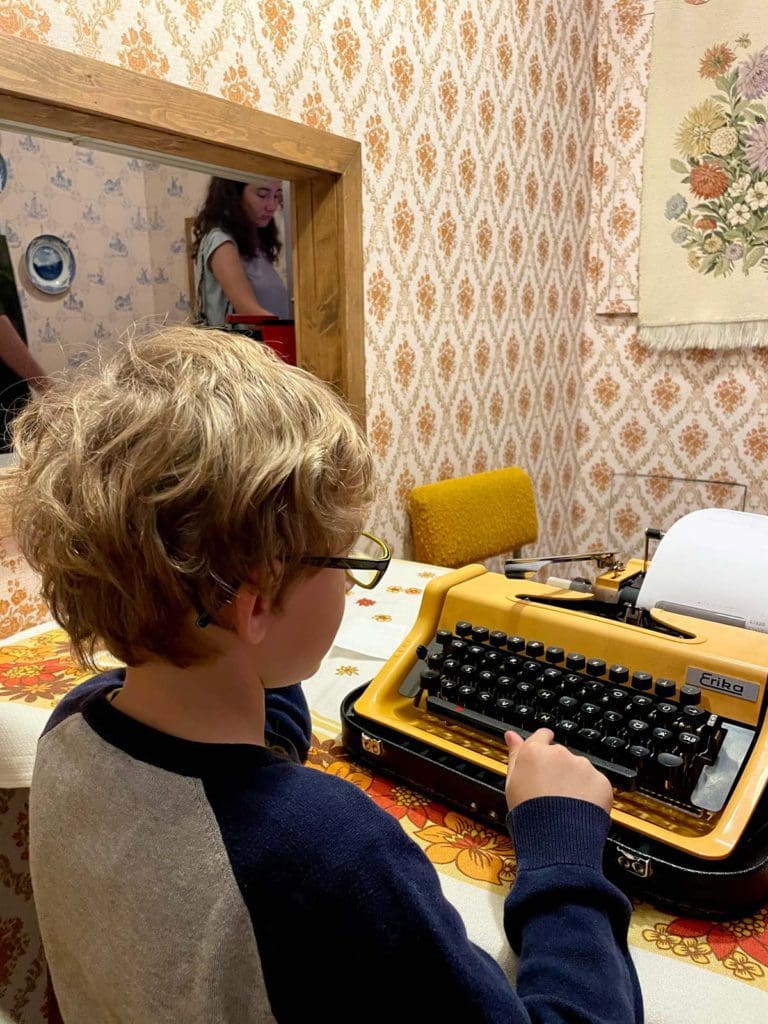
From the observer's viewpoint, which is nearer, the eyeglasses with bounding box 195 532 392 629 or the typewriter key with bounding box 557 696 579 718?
the eyeglasses with bounding box 195 532 392 629

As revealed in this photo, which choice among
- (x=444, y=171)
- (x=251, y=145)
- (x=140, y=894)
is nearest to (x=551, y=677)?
(x=140, y=894)

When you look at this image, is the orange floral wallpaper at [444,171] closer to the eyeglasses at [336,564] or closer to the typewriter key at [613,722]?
the eyeglasses at [336,564]

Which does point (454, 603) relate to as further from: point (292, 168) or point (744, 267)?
point (744, 267)

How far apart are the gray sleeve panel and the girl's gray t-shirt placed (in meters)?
2.07

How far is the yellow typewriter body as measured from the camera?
744mm

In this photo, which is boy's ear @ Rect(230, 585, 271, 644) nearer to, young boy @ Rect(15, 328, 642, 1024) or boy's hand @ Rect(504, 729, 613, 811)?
young boy @ Rect(15, 328, 642, 1024)

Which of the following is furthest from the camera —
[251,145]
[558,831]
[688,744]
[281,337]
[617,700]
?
[281,337]

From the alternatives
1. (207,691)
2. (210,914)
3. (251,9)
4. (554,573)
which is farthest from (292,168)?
(554,573)

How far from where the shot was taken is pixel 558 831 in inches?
26.3

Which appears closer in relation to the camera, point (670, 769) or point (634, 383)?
point (670, 769)

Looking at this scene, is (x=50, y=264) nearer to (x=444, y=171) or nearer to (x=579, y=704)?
(x=444, y=171)

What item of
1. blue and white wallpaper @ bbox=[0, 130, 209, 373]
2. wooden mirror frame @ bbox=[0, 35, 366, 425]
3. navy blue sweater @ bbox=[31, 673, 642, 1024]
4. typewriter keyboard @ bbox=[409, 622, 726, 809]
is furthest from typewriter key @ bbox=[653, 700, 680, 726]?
blue and white wallpaper @ bbox=[0, 130, 209, 373]

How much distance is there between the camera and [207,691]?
58cm

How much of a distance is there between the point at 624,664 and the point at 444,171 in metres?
1.56
